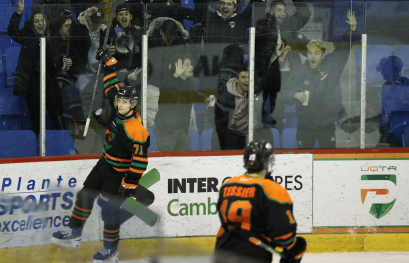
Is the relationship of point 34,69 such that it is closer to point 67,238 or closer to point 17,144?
point 17,144

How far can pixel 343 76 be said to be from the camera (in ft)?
14.9

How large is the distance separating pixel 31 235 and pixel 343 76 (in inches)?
121

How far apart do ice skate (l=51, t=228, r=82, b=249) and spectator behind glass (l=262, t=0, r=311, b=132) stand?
199cm

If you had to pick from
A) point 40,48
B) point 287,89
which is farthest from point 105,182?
point 287,89


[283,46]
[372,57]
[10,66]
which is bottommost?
[10,66]

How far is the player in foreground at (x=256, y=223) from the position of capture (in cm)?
200

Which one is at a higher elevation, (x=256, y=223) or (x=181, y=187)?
(x=256, y=223)

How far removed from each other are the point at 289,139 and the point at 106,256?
198 cm

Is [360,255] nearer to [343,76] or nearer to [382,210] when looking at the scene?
[382,210]

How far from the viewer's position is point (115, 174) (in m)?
3.78

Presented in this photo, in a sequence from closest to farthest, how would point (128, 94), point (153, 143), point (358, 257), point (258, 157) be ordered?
point (258, 157), point (128, 94), point (358, 257), point (153, 143)

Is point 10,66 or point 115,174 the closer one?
point 115,174

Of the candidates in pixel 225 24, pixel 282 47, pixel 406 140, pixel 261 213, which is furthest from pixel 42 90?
pixel 406 140

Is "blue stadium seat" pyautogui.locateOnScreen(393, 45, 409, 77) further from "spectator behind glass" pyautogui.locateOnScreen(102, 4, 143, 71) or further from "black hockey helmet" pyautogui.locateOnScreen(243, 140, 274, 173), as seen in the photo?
"black hockey helmet" pyautogui.locateOnScreen(243, 140, 274, 173)
